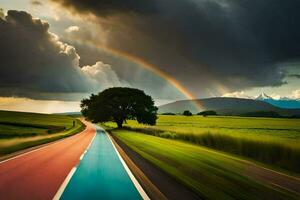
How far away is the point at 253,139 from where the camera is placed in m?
23.3

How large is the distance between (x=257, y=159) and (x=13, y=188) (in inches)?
598

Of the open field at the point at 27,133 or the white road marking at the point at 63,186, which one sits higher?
the open field at the point at 27,133

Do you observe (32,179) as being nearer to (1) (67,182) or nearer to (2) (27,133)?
(1) (67,182)

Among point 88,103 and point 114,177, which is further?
point 88,103

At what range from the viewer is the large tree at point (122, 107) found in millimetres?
83375

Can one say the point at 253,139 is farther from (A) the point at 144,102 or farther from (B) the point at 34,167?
(A) the point at 144,102

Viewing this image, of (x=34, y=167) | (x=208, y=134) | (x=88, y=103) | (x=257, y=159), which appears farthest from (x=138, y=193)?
(x=88, y=103)

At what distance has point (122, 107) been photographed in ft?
278

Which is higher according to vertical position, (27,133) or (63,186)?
(27,133)

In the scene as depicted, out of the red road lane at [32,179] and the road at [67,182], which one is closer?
the red road lane at [32,179]

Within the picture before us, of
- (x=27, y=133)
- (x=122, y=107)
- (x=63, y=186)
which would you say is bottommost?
(x=63, y=186)

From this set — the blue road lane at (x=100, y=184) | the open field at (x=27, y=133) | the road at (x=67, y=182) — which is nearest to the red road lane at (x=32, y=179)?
the road at (x=67, y=182)

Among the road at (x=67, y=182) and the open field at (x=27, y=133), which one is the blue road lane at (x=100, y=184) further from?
the open field at (x=27, y=133)

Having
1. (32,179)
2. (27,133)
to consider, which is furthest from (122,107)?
(32,179)
